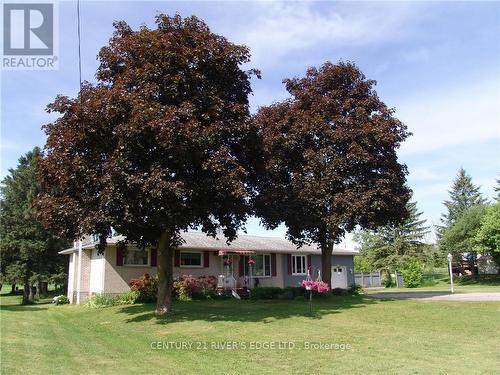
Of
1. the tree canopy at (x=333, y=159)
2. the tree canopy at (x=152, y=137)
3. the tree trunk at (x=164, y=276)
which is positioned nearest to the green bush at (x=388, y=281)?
the tree canopy at (x=333, y=159)

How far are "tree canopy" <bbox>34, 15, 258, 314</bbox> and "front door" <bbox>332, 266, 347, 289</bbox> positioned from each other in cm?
2330

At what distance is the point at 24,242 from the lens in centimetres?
3391

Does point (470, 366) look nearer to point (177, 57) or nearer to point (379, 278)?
point (177, 57)

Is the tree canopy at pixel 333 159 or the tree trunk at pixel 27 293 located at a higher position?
the tree canopy at pixel 333 159

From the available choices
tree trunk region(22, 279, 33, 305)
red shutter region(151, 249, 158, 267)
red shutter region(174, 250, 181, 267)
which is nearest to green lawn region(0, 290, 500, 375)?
red shutter region(151, 249, 158, 267)

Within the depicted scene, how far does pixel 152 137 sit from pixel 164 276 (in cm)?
604

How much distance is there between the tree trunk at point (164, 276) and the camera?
58.5 feet

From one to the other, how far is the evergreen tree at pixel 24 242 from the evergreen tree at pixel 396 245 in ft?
110

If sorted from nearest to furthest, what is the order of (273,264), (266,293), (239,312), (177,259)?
1. (239,312)
2. (266,293)
3. (177,259)
4. (273,264)

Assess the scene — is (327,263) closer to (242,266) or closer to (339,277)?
(242,266)

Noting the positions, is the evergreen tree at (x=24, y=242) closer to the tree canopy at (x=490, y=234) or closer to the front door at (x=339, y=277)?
the front door at (x=339, y=277)

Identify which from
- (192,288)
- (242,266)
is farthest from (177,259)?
(242,266)

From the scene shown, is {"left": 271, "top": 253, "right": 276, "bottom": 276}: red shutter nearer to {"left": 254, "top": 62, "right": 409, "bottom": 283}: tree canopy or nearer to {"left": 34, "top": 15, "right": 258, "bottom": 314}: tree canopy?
{"left": 254, "top": 62, "right": 409, "bottom": 283}: tree canopy

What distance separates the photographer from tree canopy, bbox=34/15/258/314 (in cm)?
1448
